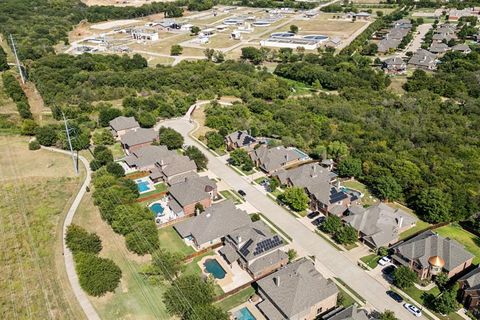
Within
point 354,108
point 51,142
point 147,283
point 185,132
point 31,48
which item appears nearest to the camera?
point 147,283

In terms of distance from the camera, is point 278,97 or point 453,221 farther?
point 278,97

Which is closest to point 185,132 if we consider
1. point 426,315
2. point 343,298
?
point 343,298

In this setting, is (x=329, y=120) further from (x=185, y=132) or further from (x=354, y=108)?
(x=185, y=132)

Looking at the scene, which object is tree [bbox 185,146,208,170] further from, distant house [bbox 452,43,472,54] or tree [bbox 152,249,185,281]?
distant house [bbox 452,43,472,54]

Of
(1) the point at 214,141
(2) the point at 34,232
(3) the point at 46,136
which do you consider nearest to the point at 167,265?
(2) the point at 34,232

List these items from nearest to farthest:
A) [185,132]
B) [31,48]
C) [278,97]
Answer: [185,132], [278,97], [31,48]

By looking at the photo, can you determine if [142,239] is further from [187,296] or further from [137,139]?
[137,139]

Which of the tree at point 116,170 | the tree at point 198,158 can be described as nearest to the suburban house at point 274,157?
the tree at point 198,158
